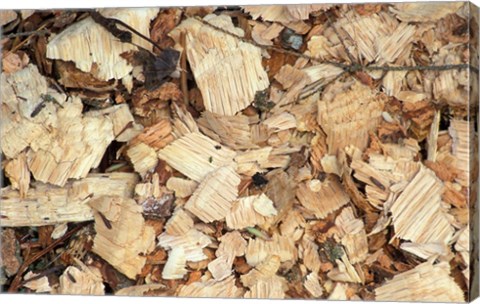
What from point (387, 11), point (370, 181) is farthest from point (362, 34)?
point (370, 181)

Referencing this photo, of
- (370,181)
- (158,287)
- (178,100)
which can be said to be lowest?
(158,287)

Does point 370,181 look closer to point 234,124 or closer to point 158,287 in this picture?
point 234,124

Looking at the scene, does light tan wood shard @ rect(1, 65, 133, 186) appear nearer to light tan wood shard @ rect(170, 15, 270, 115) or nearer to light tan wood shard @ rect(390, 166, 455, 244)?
light tan wood shard @ rect(170, 15, 270, 115)

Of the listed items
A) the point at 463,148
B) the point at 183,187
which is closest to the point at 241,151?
the point at 183,187

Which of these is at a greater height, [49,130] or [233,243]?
[49,130]

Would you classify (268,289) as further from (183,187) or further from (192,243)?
(183,187)

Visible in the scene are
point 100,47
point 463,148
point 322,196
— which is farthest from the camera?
point 100,47

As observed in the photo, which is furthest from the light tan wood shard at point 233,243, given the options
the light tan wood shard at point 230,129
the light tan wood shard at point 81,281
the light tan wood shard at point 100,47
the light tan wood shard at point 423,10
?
the light tan wood shard at point 423,10
